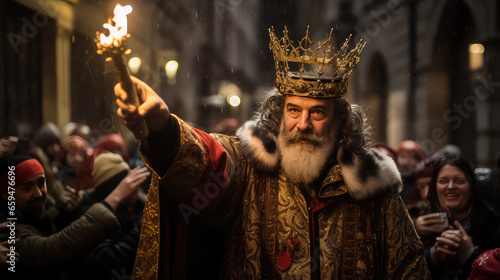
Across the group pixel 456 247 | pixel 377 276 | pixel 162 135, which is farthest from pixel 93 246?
pixel 456 247

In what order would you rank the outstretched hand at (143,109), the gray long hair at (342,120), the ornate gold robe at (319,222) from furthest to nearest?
the gray long hair at (342,120) → the ornate gold robe at (319,222) → the outstretched hand at (143,109)

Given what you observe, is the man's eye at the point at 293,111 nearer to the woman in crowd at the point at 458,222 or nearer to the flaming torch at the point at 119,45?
A: the flaming torch at the point at 119,45

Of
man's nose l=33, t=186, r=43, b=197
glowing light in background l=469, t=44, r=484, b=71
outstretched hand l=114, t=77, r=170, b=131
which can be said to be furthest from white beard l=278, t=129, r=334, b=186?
glowing light in background l=469, t=44, r=484, b=71

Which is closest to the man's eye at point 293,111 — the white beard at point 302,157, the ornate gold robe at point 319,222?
the white beard at point 302,157

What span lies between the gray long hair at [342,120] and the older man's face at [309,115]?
0.40 ft

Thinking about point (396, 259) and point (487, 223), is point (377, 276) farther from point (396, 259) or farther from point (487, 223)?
point (487, 223)

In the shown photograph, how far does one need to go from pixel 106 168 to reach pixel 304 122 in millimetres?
1968

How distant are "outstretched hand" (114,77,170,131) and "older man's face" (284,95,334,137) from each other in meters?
0.95

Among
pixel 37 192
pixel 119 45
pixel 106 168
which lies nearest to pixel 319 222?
pixel 119 45

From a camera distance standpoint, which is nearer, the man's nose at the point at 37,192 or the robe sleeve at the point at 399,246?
the robe sleeve at the point at 399,246

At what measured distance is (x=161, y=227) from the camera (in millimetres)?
2396

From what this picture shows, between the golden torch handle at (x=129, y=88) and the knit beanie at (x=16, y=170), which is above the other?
the golden torch handle at (x=129, y=88)

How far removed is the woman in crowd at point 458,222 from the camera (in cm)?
318

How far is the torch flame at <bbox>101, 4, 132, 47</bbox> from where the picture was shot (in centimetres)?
172
